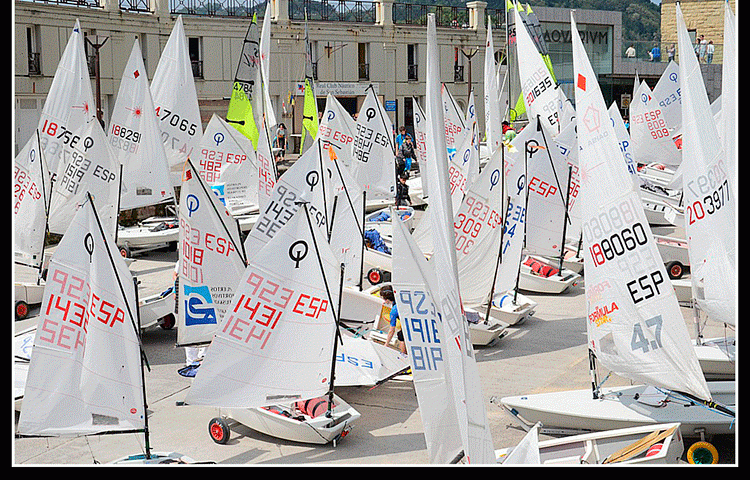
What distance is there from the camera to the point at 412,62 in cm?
3291

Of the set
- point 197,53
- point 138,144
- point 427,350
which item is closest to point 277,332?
point 427,350

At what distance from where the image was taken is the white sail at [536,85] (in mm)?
17062

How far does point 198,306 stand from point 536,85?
9.86m

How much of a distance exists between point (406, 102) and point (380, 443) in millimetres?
25779

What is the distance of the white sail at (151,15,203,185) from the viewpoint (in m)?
16.7

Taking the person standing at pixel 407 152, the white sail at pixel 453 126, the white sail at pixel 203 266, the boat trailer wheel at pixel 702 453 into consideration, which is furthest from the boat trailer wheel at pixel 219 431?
the person standing at pixel 407 152

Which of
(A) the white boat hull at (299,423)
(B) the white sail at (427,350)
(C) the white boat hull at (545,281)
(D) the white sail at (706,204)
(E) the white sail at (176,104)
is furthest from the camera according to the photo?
(E) the white sail at (176,104)

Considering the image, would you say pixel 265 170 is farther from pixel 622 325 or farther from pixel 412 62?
pixel 412 62

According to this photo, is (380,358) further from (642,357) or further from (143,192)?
(143,192)

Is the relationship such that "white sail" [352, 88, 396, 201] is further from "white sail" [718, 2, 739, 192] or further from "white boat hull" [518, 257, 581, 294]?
"white sail" [718, 2, 739, 192]

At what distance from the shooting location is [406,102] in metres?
32.8

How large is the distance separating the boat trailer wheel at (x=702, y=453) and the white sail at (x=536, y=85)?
34.5 ft

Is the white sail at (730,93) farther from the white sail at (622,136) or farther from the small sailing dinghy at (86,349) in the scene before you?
A: the small sailing dinghy at (86,349)
